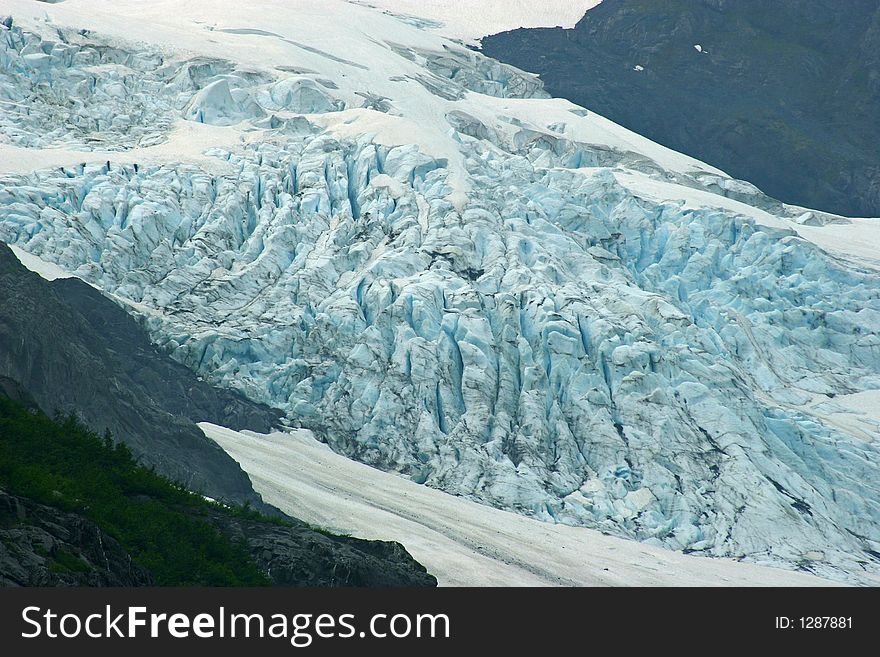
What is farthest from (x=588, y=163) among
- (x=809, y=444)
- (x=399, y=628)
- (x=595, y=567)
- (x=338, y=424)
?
(x=399, y=628)

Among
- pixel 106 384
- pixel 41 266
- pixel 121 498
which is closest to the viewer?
pixel 121 498

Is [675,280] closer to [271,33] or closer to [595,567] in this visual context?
[595,567]

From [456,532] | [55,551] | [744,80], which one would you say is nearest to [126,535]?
[55,551]

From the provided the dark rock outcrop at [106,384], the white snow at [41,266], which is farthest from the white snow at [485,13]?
the dark rock outcrop at [106,384]

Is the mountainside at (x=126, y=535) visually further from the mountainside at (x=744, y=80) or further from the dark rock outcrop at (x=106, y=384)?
the mountainside at (x=744, y=80)

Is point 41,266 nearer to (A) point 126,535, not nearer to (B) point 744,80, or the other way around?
(A) point 126,535
